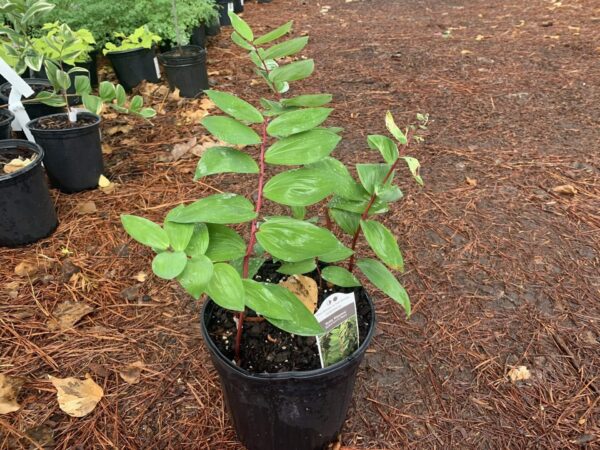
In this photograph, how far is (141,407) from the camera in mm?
1399

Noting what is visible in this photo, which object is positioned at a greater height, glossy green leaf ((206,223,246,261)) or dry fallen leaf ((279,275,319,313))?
glossy green leaf ((206,223,246,261))

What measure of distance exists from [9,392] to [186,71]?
2.46m

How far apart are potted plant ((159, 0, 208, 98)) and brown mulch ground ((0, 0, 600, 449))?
22 centimetres

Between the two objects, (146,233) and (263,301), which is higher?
(146,233)

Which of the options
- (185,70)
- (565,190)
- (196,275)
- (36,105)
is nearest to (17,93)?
(36,105)

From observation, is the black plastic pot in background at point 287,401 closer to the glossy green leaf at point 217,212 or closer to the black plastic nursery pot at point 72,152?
the glossy green leaf at point 217,212

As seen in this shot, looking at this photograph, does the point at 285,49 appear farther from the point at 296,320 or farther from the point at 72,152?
the point at 72,152

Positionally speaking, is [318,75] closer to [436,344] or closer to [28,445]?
[436,344]

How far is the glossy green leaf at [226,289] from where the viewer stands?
0.75m

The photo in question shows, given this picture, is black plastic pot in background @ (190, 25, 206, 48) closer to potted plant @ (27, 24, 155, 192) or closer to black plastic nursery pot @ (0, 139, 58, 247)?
potted plant @ (27, 24, 155, 192)

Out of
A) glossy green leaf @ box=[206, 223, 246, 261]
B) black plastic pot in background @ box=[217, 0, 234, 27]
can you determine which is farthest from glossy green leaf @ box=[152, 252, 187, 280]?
black plastic pot in background @ box=[217, 0, 234, 27]

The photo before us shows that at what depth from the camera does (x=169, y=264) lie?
2.46 feet

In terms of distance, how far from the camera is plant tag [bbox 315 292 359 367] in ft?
3.28

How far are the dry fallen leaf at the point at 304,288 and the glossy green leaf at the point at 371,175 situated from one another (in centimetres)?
28
